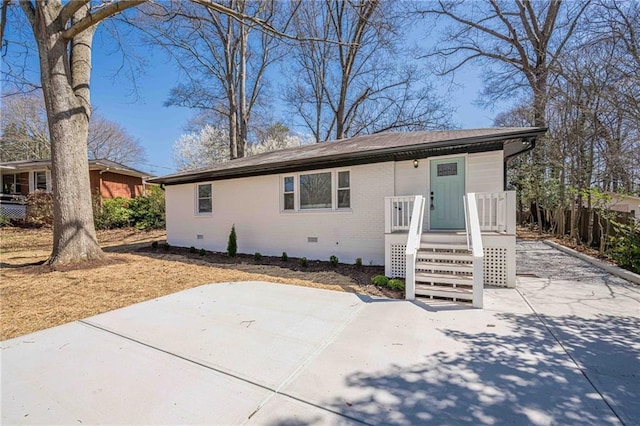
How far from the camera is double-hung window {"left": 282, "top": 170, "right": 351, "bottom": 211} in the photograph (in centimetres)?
855

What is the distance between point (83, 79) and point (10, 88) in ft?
10.2


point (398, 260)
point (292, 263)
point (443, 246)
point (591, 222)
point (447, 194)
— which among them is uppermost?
point (447, 194)

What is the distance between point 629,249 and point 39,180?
28150mm

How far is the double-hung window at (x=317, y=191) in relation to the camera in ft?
28.0

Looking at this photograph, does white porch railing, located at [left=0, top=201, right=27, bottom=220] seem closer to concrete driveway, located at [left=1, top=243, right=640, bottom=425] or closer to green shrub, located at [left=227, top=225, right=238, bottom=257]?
green shrub, located at [left=227, top=225, right=238, bottom=257]

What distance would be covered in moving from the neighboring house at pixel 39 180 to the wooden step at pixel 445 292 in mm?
17401

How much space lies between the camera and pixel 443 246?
242 inches

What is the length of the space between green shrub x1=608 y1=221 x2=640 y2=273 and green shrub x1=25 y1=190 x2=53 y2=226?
23696 millimetres

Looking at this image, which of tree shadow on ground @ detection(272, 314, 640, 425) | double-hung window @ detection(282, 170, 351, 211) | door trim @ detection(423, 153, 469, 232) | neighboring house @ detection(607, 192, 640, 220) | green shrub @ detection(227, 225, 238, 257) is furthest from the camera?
green shrub @ detection(227, 225, 238, 257)

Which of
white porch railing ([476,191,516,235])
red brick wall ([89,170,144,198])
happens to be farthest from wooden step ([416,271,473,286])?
red brick wall ([89,170,144,198])

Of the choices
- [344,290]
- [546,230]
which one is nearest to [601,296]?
[344,290]

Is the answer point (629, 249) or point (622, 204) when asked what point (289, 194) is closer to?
point (629, 249)

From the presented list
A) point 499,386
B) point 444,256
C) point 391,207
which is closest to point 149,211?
point 391,207

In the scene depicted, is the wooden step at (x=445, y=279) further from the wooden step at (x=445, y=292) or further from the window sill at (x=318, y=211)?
the window sill at (x=318, y=211)
